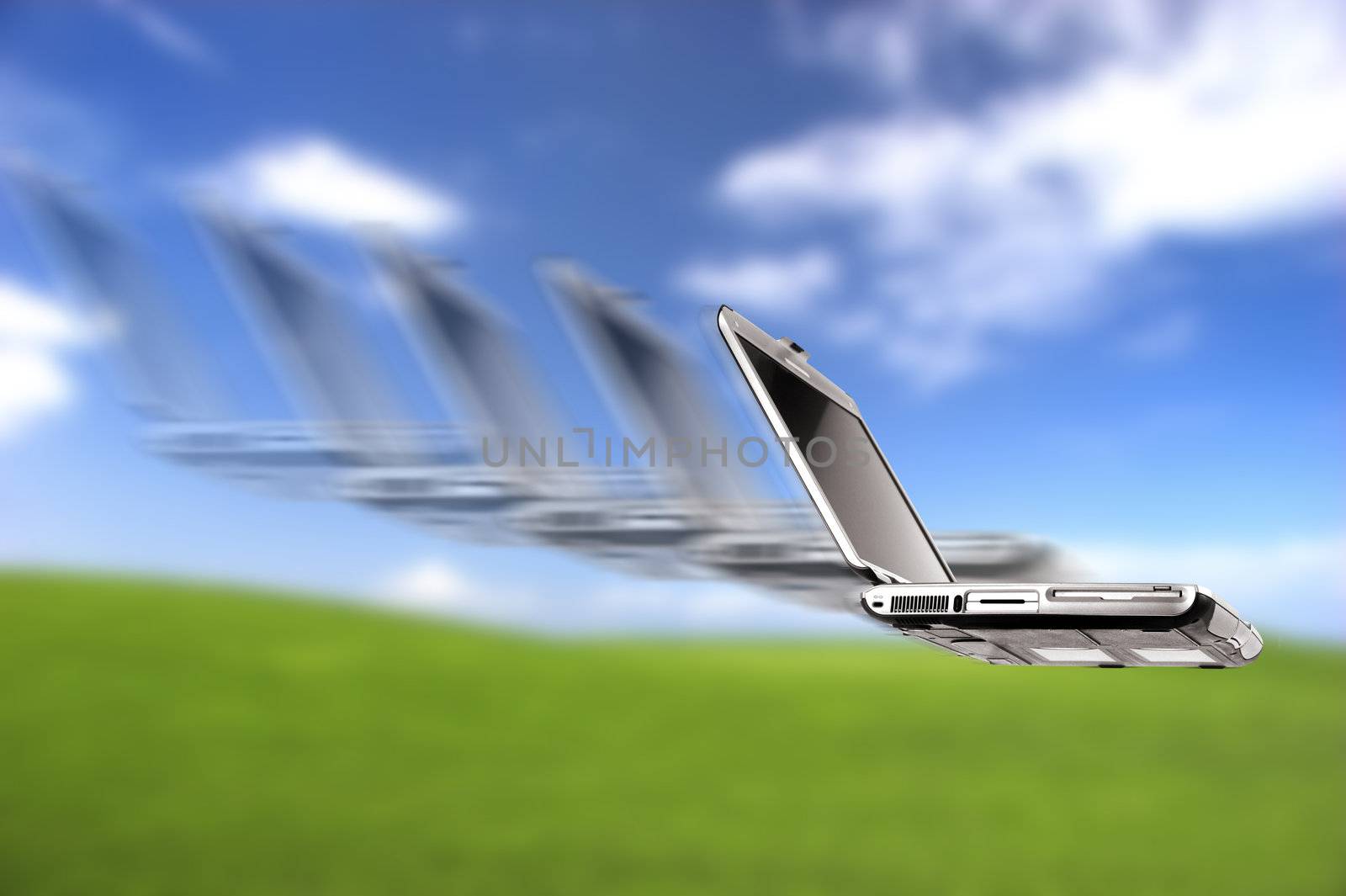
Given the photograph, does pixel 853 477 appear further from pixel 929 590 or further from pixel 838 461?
pixel 929 590

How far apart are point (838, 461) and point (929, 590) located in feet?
2.18

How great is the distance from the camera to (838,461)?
2791 millimetres

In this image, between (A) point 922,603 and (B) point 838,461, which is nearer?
(A) point 922,603

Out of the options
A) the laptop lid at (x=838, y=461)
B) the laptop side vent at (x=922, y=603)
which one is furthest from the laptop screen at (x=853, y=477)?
the laptop side vent at (x=922, y=603)

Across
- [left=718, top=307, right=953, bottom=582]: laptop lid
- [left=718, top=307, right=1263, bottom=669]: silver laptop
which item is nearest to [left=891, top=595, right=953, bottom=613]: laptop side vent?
[left=718, top=307, right=1263, bottom=669]: silver laptop

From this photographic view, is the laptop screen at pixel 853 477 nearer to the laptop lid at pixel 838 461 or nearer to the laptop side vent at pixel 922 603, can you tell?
the laptop lid at pixel 838 461

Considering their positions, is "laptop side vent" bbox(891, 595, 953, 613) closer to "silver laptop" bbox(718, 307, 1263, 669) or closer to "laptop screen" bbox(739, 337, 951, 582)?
"silver laptop" bbox(718, 307, 1263, 669)

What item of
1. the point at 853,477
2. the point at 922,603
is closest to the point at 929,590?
the point at 922,603

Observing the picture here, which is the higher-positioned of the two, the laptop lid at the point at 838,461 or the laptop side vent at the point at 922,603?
the laptop lid at the point at 838,461

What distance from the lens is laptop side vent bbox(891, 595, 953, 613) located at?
2.17m

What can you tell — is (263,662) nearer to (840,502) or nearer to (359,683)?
(359,683)

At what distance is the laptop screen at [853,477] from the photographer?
105 inches

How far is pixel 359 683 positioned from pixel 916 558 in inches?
246

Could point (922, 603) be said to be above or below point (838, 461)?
below
